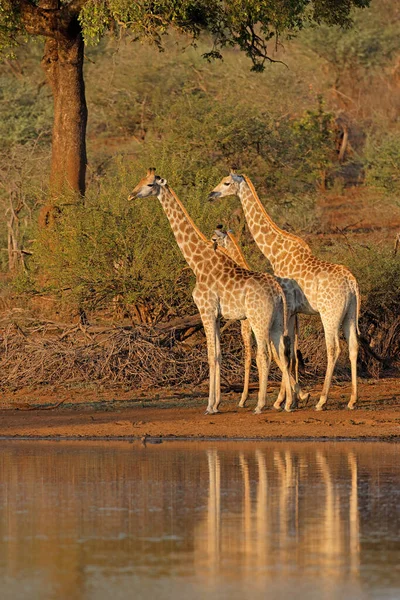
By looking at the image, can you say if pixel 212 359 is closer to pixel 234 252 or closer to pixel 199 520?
pixel 234 252

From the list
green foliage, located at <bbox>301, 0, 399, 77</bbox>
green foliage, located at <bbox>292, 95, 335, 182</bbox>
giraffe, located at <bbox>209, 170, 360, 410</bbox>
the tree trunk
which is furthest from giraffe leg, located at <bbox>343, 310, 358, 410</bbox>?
green foliage, located at <bbox>301, 0, 399, 77</bbox>

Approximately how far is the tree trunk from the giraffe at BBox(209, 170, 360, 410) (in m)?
5.93

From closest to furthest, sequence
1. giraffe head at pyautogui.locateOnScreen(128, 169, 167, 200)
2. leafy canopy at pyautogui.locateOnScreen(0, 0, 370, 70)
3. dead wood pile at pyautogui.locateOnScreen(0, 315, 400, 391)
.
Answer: giraffe head at pyautogui.locateOnScreen(128, 169, 167, 200) < dead wood pile at pyautogui.locateOnScreen(0, 315, 400, 391) < leafy canopy at pyautogui.locateOnScreen(0, 0, 370, 70)

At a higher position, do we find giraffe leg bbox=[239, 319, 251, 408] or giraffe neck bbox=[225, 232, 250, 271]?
giraffe neck bbox=[225, 232, 250, 271]

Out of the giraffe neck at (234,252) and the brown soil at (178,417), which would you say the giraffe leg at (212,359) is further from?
the giraffe neck at (234,252)

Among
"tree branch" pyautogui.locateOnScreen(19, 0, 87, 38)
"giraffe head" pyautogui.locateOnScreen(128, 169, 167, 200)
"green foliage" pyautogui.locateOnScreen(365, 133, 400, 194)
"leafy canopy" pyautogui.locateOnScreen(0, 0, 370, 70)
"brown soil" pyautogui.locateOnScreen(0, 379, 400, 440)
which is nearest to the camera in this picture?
"brown soil" pyautogui.locateOnScreen(0, 379, 400, 440)

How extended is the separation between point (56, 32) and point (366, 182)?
15003 millimetres

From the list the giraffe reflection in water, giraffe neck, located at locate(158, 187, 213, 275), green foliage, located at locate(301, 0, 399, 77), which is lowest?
the giraffe reflection in water

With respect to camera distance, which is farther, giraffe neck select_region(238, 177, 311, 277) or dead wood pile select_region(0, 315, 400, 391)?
dead wood pile select_region(0, 315, 400, 391)

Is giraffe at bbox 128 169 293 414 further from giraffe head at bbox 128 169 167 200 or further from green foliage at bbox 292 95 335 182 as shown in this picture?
green foliage at bbox 292 95 335 182

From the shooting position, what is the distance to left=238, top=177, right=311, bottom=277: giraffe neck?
48.5ft

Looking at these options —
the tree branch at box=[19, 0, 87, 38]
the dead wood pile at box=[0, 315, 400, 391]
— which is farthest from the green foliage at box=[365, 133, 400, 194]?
the dead wood pile at box=[0, 315, 400, 391]

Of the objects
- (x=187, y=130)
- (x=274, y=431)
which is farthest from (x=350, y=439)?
(x=187, y=130)

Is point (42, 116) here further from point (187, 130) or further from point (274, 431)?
point (274, 431)
